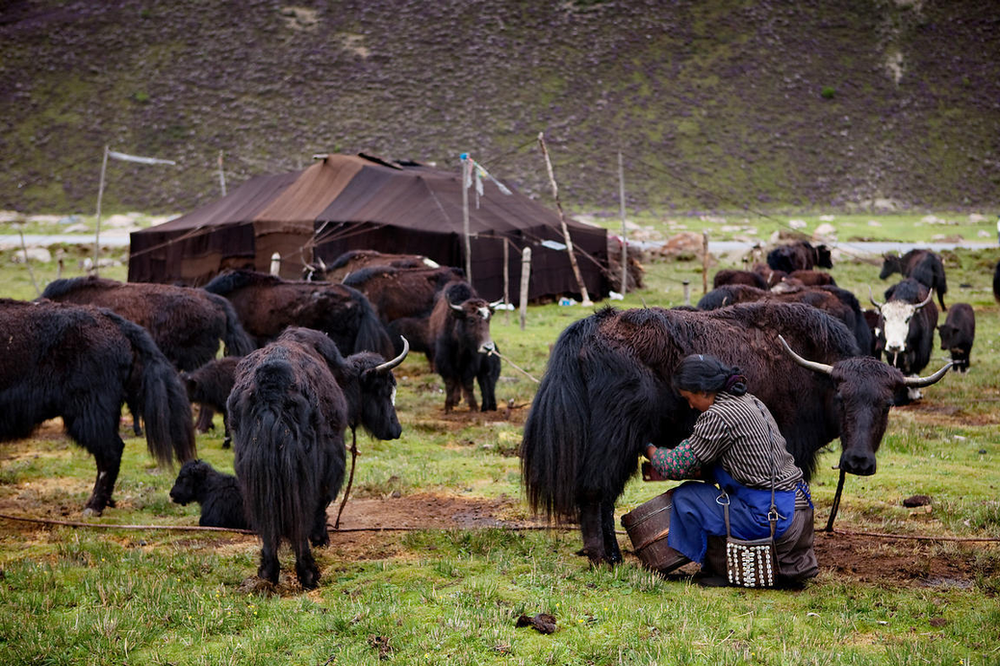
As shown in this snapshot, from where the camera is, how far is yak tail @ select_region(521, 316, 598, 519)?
4.86m

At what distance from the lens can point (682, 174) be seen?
4303 centimetres

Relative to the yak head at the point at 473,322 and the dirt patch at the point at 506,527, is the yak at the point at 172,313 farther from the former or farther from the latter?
the dirt patch at the point at 506,527

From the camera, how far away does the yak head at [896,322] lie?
1060 centimetres

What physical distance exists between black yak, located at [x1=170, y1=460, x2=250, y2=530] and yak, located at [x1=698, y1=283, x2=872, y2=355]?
450 cm

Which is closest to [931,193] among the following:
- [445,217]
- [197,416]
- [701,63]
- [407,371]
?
[701,63]

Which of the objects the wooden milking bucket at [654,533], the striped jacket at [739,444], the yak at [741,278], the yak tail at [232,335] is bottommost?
the wooden milking bucket at [654,533]

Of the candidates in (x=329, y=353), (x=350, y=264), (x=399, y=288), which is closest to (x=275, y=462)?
(x=329, y=353)

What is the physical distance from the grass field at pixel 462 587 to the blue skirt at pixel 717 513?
0.22 meters

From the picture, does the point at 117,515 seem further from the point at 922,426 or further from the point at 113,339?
the point at 922,426

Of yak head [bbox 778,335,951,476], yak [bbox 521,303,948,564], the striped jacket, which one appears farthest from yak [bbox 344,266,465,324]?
the striped jacket

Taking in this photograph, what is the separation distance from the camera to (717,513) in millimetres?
4449

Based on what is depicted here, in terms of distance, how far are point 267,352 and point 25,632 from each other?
5.58 ft

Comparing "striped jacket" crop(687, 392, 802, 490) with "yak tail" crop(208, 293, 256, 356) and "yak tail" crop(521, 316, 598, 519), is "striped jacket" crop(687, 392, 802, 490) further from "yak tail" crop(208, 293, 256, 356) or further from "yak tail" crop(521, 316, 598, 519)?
"yak tail" crop(208, 293, 256, 356)

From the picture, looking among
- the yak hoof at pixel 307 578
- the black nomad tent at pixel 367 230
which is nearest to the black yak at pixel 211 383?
the yak hoof at pixel 307 578
